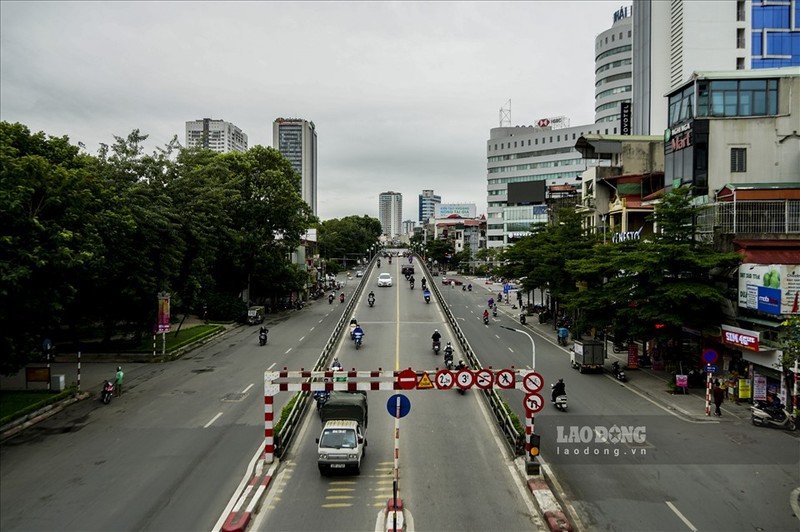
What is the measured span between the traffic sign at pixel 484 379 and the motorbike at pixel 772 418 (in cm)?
1242

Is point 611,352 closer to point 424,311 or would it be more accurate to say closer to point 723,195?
point 723,195

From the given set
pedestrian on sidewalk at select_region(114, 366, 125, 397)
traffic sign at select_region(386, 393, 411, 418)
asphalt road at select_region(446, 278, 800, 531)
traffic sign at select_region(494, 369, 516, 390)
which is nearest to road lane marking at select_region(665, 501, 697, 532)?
asphalt road at select_region(446, 278, 800, 531)

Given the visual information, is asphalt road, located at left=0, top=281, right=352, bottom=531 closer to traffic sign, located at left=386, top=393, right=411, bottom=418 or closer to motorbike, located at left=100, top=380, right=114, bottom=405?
motorbike, located at left=100, top=380, right=114, bottom=405

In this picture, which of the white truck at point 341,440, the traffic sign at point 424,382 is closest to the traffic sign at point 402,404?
the traffic sign at point 424,382

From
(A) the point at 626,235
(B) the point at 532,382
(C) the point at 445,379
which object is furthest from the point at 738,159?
(C) the point at 445,379

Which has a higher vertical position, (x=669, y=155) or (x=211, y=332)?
(x=669, y=155)

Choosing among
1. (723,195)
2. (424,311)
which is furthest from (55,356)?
(723,195)

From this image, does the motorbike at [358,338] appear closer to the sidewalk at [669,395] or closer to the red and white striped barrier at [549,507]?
the sidewalk at [669,395]

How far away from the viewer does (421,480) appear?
16953mm

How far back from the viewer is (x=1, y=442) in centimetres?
2069

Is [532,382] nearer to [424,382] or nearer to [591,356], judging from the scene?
[424,382]

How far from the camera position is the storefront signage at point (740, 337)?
24094 mm

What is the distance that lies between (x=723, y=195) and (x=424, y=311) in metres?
35.0

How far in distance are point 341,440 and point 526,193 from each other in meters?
106
